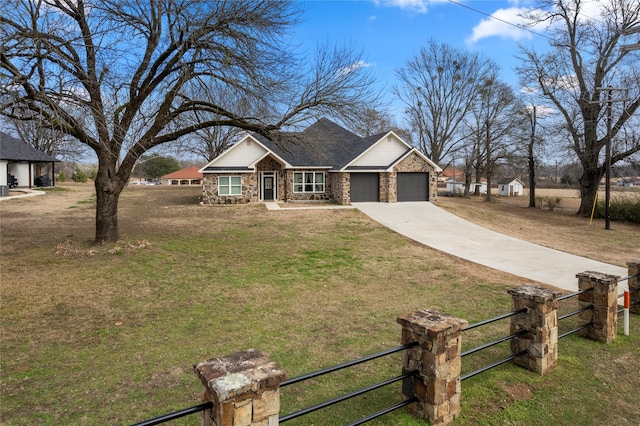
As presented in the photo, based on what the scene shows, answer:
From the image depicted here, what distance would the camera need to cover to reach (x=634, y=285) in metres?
6.47

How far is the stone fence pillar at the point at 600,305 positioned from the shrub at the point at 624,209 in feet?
70.2

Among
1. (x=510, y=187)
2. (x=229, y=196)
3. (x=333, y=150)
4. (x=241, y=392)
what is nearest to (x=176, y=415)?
(x=241, y=392)

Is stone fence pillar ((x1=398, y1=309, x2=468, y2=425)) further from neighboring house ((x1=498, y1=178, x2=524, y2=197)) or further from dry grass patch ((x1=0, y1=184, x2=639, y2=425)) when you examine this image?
neighboring house ((x1=498, y1=178, x2=524, y2=197))

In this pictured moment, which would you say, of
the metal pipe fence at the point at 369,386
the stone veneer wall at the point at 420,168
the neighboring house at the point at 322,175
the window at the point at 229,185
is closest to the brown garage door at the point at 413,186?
the neighboring house at the point at 322,175

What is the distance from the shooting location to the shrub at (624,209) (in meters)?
21.8

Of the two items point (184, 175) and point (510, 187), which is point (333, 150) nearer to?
point (510, 187)

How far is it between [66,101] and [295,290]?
6177 millimetres

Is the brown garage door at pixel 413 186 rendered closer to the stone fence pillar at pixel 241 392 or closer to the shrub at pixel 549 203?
the shrub at pixel 549 203

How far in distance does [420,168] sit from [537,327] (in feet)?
70.1

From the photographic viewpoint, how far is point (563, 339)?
5.55m

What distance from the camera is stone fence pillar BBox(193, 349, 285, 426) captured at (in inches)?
87.4

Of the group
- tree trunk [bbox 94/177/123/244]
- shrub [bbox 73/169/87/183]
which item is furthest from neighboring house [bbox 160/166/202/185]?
tree trunk [bbox 94/177/123/244]

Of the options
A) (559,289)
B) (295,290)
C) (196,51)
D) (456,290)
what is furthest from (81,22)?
(559,289)

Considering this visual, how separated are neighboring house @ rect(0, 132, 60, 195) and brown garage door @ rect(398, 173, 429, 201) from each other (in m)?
27.9
